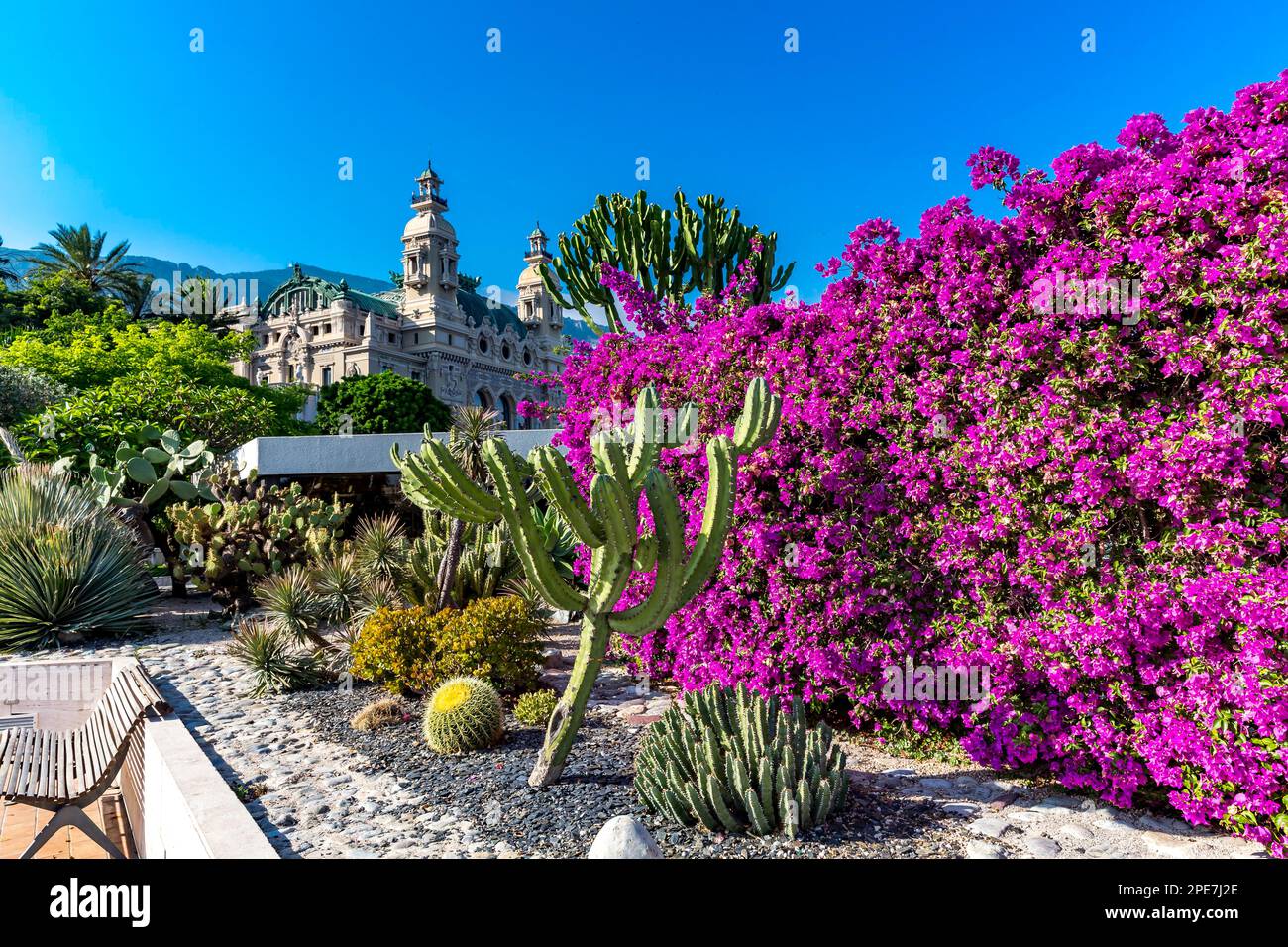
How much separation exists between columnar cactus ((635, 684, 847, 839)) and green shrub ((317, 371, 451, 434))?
35.1 meters

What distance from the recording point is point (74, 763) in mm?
4816

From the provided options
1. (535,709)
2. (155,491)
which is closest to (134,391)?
(155,491)

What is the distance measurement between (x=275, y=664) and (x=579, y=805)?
396cm

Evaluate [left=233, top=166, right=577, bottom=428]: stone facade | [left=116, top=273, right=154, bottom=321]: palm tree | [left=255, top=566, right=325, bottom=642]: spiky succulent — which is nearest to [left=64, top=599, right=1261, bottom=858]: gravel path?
[left=255, top=566, right=325, bottom=642]: spiky succulent

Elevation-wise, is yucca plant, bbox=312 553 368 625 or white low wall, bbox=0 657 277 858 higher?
yucca plant, bbox=312 553 368 625

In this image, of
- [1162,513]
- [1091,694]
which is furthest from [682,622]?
[1162,513]

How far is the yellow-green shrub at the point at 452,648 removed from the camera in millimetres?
6141

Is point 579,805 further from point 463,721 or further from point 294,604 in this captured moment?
point 294,604

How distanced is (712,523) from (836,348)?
1.61 m

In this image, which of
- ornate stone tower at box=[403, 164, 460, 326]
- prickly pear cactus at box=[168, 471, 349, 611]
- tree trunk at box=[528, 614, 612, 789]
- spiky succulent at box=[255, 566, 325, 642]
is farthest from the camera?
ornate stone tower at box=[403, 164, 460, 326]

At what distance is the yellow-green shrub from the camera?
242 inches

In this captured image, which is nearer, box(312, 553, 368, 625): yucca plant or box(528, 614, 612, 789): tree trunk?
box(528, 614, 612, 789): tree trunk

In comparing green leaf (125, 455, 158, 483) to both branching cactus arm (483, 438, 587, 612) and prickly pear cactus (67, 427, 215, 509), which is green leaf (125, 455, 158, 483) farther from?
branching cactus arm (483, 438, 587, 612)
